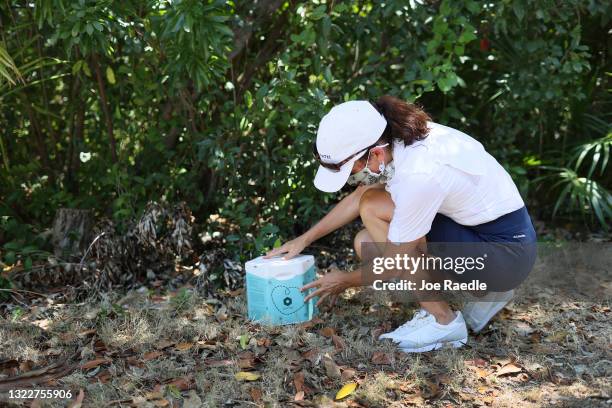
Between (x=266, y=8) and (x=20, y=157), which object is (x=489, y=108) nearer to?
(x=266, y=8)

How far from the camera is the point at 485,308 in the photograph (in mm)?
3289

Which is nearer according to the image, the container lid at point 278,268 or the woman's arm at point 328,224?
the container lid at point 278,268

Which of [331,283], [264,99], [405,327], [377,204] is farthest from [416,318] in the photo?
[264,99]

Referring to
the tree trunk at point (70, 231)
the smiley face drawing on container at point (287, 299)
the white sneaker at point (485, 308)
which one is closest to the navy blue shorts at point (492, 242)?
the white sneaker at point (485, 308)

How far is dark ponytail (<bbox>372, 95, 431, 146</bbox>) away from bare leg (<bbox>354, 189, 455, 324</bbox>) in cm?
31

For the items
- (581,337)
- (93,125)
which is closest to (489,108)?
(581,337)

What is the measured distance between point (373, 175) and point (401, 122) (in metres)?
0.22

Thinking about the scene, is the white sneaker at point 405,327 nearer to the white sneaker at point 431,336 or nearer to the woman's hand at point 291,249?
the white sneaker at point 431,336

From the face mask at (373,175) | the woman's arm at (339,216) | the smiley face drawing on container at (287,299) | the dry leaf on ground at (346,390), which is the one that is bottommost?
the dry leaf on ground at (346,390)

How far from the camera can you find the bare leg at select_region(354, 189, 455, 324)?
3078 mm

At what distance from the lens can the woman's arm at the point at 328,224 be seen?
10.7 ft

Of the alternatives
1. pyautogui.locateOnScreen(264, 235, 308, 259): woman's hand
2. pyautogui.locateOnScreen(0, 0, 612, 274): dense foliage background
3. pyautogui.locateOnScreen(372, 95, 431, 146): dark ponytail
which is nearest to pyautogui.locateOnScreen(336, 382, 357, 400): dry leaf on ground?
pyautogui.locateOnScreen(264, 235, 308, 259): woman's hand

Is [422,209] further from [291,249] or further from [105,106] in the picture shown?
[105,106]

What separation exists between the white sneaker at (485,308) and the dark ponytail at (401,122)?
0.84 m
